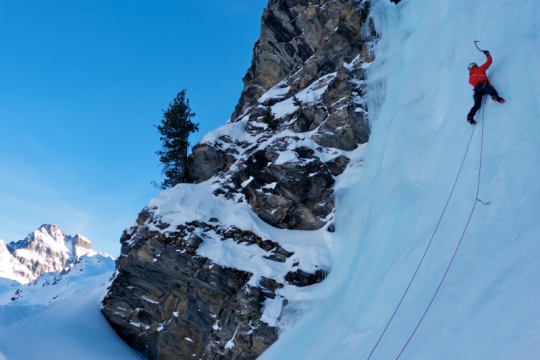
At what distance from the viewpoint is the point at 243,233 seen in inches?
639

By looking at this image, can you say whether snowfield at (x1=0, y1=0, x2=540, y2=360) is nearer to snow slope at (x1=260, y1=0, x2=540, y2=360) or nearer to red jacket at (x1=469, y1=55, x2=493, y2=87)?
snow slope at (x1=260, y1=0, x2=540, y2=360)

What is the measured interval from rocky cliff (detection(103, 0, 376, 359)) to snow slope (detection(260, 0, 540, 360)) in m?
1.81

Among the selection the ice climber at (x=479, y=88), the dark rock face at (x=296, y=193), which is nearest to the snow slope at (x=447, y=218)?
the ice climber at (x=479, y=88)

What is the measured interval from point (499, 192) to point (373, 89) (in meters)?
11.9

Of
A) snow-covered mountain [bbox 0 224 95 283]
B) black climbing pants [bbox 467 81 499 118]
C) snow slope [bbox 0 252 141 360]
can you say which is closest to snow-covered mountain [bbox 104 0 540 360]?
black climbing pants [bbox 467 81 499 118]

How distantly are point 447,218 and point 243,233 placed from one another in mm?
10226

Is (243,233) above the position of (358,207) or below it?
below

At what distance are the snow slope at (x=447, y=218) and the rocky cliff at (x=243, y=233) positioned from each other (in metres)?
1.81

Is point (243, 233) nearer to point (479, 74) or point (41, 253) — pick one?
point (479, 74)

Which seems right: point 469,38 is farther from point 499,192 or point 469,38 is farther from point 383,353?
point 383,353

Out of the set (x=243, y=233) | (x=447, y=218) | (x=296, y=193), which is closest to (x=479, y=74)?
(x=447, y=218)

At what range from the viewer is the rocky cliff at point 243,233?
14414 mm

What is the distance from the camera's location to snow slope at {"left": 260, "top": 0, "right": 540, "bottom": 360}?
455 centimetres

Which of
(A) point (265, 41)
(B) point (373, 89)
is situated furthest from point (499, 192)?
(A) point (265, 41)
